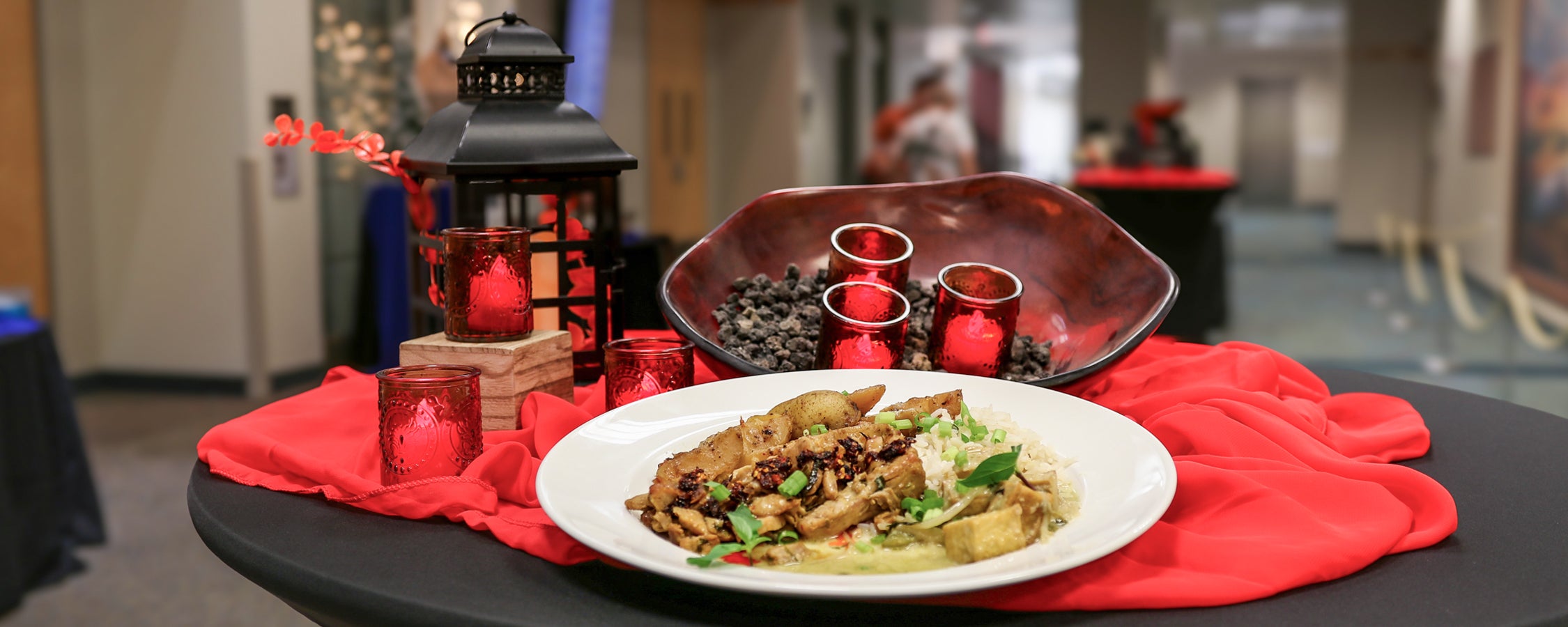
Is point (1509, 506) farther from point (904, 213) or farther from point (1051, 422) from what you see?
point (904, 213)

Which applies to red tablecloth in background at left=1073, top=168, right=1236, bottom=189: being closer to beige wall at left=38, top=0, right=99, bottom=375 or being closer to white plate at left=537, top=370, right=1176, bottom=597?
white plate at left=537, top=370, right=1176, bottom=597

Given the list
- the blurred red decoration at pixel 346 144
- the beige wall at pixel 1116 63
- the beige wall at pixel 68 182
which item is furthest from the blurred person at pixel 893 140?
the blurred red decoration at pixel 346 144

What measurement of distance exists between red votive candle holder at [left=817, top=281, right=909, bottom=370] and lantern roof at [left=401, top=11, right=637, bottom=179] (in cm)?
28

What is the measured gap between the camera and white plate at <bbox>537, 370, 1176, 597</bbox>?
66 centimetres

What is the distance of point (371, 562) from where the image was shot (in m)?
0.78

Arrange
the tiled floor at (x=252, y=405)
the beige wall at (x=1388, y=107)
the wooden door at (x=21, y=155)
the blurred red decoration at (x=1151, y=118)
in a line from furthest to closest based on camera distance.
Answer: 1. the blurred red decoration at (x=1151, y=118)
2. the beige wall at (x=1388, y=107)
3. the wooden door at (x=21, y=155)
4. the tiled floor at (x=252, y=405)

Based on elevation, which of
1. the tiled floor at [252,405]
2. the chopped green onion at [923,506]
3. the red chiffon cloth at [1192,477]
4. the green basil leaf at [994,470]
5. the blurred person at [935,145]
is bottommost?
the tiled floor at [252,405]

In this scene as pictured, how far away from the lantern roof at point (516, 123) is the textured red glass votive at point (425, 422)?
1.01 ft

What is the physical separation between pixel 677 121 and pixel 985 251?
781 cm

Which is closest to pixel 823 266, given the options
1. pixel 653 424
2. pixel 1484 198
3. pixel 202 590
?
pixel 653 424

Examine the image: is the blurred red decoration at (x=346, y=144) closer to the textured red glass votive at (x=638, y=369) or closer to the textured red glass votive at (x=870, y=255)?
the textured red glass votive at (x=638, y=369)

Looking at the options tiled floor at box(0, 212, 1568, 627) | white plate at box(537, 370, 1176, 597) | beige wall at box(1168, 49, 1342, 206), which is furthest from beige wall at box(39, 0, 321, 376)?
beige wall at box(1168, 49, 1342, 206)

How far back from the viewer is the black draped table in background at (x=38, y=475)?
2.54 metres

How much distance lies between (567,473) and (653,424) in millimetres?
138
